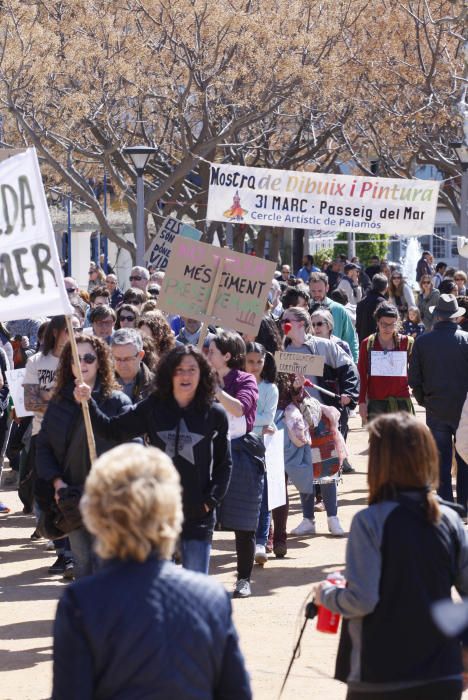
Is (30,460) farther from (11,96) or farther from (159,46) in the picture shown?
(159,46)

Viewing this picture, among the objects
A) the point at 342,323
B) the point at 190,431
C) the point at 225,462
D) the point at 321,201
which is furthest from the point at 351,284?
the point at 190,431

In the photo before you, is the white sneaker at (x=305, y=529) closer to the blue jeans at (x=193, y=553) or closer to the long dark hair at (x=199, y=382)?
the blue jeans at (x=193, y=553)

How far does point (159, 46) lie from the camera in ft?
93.3

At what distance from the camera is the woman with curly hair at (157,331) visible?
9.57 meters

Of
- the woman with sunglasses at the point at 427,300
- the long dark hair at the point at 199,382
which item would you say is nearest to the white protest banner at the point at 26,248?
the long dark hair at the point at 199,382

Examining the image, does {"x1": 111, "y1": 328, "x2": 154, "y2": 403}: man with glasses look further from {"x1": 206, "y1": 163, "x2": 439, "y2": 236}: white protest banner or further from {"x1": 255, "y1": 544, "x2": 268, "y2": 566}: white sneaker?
{"x1": 206, "y1": 163, "x2": 439, "y2": 236}: white protest banner

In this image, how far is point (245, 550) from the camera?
8.40 meters

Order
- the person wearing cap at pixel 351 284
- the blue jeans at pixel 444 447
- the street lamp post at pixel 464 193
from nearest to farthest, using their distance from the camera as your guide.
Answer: the blue jeans at pixel 444 447
the street lamp post at pixel 464 193
the person wearing cap at pixel 351 284

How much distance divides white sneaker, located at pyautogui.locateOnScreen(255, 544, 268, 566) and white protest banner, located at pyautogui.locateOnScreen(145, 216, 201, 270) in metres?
9.18

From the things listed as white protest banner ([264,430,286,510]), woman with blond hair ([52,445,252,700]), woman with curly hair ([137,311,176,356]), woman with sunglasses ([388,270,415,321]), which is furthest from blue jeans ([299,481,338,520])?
woman with sunglasses ([388,270,415,321])

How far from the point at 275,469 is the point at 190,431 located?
3.15 metres

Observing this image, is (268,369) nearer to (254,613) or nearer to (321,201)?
(254,613)

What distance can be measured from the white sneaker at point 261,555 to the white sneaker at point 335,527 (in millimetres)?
1103

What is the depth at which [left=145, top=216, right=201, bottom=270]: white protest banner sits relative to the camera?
1847 centimetres
